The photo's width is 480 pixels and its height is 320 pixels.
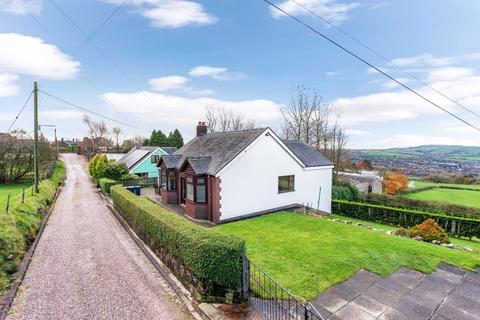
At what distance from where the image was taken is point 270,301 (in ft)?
21.2

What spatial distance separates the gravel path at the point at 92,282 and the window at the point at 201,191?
459 cm

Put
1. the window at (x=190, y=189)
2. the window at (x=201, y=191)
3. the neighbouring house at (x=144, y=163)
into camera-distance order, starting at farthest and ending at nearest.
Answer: the neighbouring house at (x=144, y=163), the window at (x=190, y=189), the window at (x=201, y=191)

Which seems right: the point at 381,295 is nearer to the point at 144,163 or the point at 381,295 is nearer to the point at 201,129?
the point at 201,129

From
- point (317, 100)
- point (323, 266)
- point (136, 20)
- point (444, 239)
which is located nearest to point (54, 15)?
point (136, 20)

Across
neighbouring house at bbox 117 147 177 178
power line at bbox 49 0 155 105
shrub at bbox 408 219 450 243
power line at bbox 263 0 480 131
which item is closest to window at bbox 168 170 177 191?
power line at bbox 49 0 155 105

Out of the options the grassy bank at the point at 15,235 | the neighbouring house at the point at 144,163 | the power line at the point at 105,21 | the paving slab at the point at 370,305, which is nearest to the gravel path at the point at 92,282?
the grassy bank at the point at 15,235

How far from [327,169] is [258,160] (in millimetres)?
8479

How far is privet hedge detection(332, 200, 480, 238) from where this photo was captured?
18.4 metres

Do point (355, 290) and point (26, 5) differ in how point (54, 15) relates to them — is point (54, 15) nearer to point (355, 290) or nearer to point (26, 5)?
point (26, 5)

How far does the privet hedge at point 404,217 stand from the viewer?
60.4ft

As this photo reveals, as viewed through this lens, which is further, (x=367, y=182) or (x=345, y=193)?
(x=367, y=182)

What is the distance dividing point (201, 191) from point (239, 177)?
2483mm

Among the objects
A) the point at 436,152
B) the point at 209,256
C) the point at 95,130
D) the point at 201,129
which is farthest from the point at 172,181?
the point at 436,152

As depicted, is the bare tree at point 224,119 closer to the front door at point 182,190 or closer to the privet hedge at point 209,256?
the front door at point 182,190
